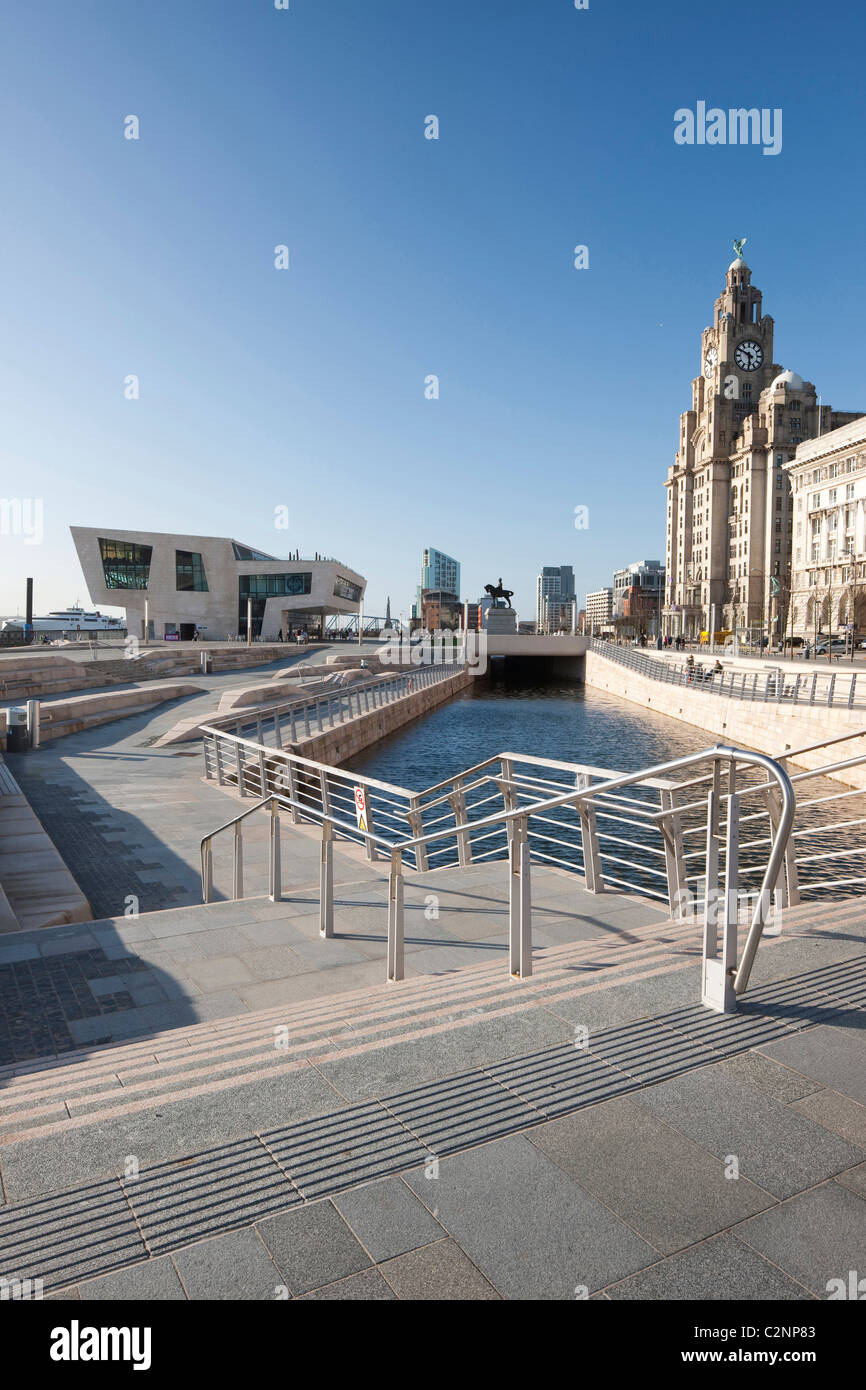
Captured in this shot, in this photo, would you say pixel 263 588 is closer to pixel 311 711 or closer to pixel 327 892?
pixel 311 711

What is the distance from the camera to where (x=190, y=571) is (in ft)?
252

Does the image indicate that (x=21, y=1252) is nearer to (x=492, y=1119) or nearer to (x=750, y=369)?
(x=492, y=1119)

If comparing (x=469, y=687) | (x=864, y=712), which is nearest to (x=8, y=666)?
(x=864, y=712)

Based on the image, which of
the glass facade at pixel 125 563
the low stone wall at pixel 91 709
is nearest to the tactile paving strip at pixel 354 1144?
the low stone wall at pixel 91 709

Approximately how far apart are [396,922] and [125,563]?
75350 mm

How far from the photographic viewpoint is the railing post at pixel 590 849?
7070 mm

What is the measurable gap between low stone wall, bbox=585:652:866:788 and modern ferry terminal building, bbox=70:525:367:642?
41.0 metres

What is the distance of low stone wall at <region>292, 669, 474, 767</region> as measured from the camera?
2128cm

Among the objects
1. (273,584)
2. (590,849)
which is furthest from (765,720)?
(273,584)

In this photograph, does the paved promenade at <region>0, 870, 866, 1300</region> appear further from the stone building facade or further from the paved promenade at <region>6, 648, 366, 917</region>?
the stone building facade

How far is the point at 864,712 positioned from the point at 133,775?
19472 millimetres

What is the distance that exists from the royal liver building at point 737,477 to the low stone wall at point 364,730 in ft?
199

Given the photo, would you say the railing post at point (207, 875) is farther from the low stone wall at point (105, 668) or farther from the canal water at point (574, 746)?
the low stone wall at point (105, 668)
